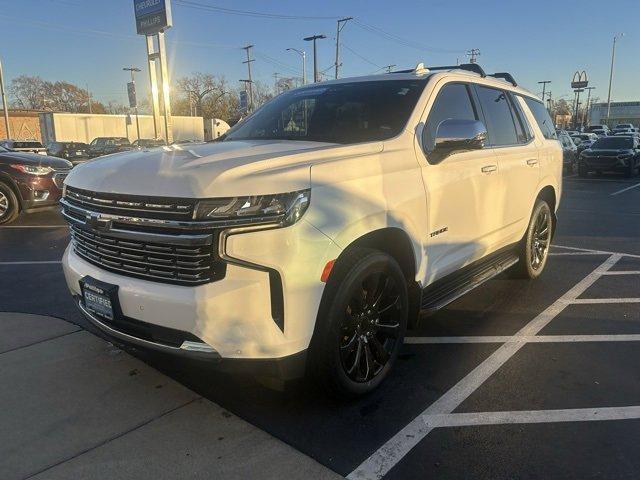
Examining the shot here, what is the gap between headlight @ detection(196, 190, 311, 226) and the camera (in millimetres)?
2523

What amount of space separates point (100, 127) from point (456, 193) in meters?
52.5

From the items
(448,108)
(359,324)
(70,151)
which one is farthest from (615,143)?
(70,151)

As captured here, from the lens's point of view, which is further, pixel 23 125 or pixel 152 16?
pixel 23 125

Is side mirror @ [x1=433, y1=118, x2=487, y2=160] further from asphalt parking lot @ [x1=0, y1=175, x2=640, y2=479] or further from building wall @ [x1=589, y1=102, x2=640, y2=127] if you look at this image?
building wall @ [x1=589, y1=102, x2=640, y2=127]

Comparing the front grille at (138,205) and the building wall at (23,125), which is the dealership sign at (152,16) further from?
the building wall at (23,125)

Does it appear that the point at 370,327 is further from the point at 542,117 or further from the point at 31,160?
the point at 31,160

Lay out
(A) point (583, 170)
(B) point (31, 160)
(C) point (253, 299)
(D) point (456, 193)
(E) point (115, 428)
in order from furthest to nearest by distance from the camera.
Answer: (A) point (583, 170), (B) point (31, 160), (D) point (456, 193), (E) point (115, 428), (C) point (253, 299)

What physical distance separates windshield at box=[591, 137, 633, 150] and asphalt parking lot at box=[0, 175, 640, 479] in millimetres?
18495

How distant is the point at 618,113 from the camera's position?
124312 millimetres

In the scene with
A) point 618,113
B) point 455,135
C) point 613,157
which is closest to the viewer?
point 455,135

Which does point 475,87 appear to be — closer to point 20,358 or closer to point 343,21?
point 20,358

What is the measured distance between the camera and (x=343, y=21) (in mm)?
49281

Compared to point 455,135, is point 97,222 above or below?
below

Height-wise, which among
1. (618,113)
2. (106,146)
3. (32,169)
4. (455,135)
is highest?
(618,113)
